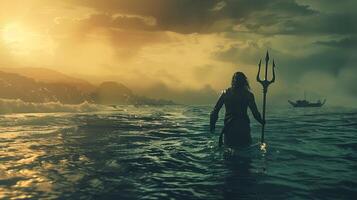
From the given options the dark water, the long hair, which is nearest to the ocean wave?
the dark water

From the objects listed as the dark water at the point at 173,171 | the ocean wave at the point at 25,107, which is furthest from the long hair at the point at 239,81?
the ocean wave at the point at 25,107

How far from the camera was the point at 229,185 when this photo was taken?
9.70 meters

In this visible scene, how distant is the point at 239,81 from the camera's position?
14.2 metres

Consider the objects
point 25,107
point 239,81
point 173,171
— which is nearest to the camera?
point 173,171

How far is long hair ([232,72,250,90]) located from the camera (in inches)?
558

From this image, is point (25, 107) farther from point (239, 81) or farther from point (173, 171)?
point (173, 171)

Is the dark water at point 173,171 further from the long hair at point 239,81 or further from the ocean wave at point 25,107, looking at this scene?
the ocean wave at point 25,107

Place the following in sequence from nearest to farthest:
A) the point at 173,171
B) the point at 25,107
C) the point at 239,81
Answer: the point at 173,171 < the point at 239,81 < the point at 25,107

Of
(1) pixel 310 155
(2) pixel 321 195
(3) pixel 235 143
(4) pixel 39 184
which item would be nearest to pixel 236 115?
(3) pixel 235 143

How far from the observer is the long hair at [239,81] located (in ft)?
46.5

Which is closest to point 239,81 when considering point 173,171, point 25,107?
point 173,171

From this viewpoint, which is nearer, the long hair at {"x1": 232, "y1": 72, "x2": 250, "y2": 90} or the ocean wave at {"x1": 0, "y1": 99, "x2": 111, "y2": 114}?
the long hair at {"x1": 232, "y1": 72, "x2": 250, "y2": 90}

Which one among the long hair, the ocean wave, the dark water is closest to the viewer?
the dark water

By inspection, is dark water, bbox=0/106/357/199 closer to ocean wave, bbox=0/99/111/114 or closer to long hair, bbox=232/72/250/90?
long hair, bbox=232/72/250/90
